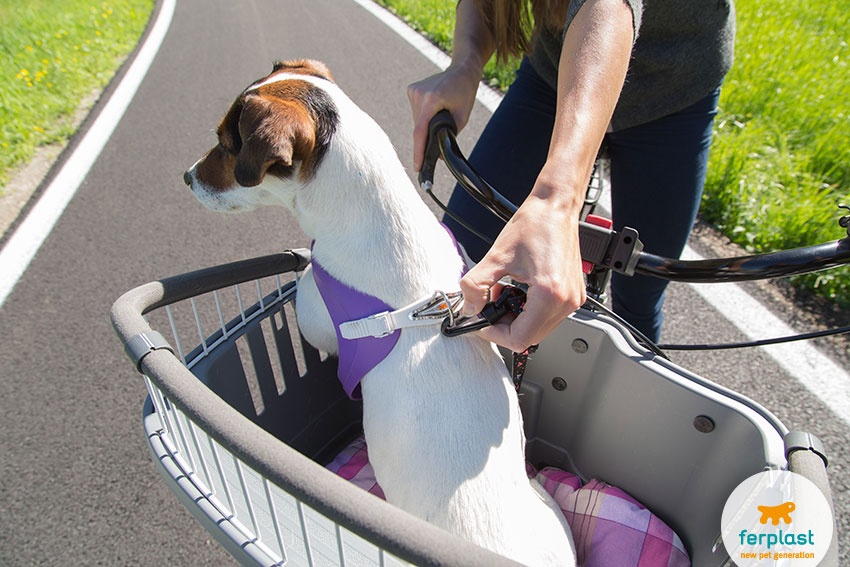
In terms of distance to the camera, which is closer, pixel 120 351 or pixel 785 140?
pixel 120 351

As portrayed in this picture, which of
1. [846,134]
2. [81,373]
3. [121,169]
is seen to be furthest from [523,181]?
[121,169]

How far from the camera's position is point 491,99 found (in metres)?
4.97

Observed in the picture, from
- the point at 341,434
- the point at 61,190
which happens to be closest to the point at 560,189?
the point at 341,434

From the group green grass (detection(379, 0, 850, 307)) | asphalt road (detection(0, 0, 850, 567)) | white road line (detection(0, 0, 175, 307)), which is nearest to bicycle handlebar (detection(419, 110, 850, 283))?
asphalt road (detection(0, 0, 850, 567))

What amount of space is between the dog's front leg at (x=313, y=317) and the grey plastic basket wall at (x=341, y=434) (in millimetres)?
106

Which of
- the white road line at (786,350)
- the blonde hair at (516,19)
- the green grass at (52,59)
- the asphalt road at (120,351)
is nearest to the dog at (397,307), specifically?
the blonde hair at (516,19)

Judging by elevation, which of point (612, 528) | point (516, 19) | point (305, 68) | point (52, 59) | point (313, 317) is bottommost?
point (52, 59)

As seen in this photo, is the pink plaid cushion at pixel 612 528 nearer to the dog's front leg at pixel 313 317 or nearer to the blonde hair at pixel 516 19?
the dog's front leg at pixel 313 317

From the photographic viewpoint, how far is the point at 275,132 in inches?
58.7

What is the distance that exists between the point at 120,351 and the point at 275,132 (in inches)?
73.6

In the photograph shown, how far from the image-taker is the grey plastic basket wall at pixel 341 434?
3.06 feet

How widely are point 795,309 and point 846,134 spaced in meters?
1.65

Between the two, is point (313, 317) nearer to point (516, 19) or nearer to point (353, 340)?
point (353, 340)

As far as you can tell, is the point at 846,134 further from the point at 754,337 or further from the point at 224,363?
the point at 224,363
